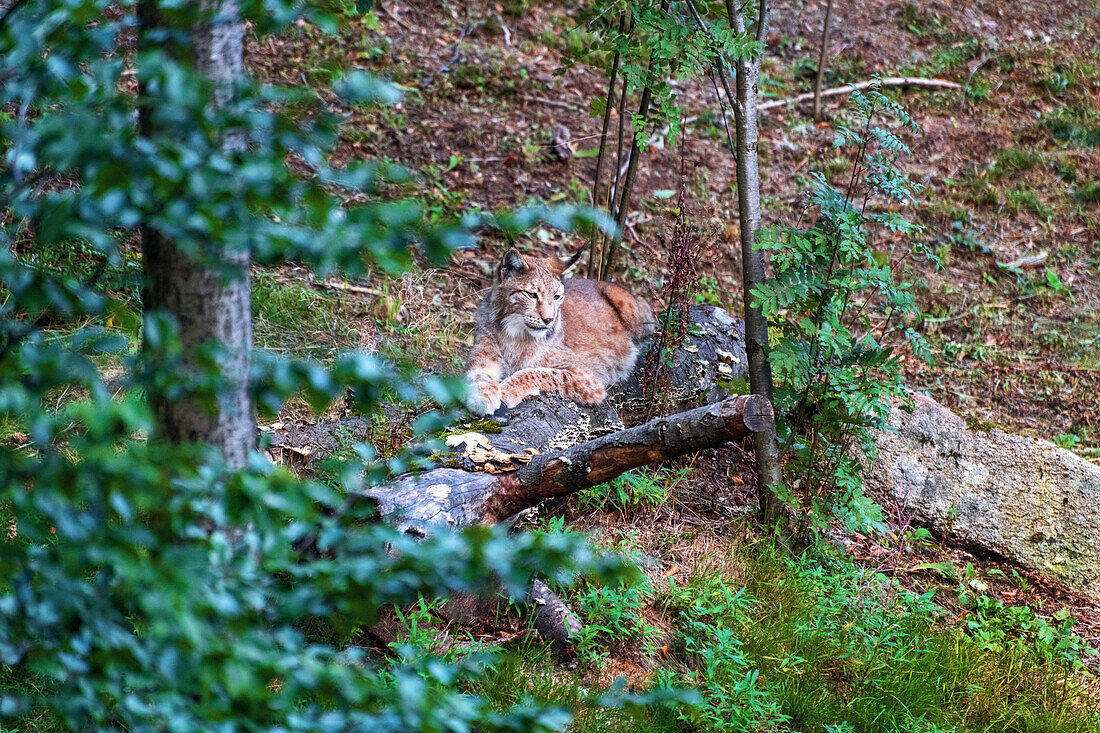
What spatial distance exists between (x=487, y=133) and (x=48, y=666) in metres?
7.75

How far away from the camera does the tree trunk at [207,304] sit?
160 cm

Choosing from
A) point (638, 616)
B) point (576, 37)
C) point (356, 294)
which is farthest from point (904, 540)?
point (576, 37)

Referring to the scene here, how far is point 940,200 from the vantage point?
8.83 meters

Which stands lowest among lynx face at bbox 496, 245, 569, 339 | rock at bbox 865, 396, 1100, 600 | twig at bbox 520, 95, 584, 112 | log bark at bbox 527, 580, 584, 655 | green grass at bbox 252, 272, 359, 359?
log bark at bbox 527, 580, 584, 655

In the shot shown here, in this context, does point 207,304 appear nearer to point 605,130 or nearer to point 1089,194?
point 605,130

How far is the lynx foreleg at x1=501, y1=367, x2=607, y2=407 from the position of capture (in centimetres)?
505

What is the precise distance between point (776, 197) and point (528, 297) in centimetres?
410

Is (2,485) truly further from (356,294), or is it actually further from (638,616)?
(356,294)

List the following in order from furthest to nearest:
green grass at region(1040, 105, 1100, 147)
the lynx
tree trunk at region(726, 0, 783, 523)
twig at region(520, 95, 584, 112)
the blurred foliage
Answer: green grass at region(1040, 105, 1100, 147) < twig at region(520, 95, 584, 112) < the lynx < tree trunk at region(726, 0, 783, 523) < the blurred foliage

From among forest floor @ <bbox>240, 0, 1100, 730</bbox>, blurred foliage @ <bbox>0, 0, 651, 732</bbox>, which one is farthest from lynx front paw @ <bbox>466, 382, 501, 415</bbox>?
blurred foliage @ <bbox>0, 0, 651, 732</bbox>

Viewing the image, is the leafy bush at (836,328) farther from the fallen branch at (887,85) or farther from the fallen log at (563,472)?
the fallen branch at (887,85)

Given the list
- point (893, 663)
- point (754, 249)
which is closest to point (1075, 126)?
point (754, 249)

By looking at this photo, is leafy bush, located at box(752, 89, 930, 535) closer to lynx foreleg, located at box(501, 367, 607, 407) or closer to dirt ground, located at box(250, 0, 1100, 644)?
dirt ground, located at box(250, 0, 1100, 644)

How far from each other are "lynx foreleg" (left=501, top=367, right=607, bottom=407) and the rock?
163 cm
